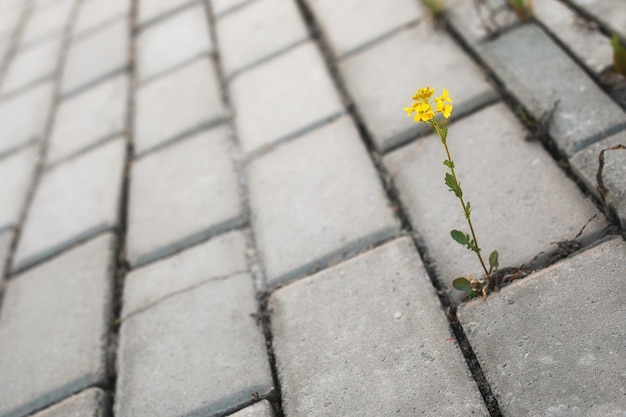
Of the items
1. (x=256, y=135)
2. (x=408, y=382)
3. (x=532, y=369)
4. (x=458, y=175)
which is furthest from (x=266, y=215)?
(x=532, y=369)

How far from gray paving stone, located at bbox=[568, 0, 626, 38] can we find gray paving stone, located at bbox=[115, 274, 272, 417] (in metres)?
1.11

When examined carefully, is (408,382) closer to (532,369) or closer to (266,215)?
(532,369)

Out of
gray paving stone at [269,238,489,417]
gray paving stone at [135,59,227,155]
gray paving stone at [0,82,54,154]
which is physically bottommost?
gray paving stone at [269,238,489,417]

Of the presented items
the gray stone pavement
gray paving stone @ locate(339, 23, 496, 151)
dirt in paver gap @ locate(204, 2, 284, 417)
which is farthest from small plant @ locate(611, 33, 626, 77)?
dirt in paver gap @ locate(204, 2, 284, 417)

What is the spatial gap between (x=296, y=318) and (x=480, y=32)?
1035 mm

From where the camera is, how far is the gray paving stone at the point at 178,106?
2.15m

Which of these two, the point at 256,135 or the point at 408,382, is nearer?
the point at 408,382

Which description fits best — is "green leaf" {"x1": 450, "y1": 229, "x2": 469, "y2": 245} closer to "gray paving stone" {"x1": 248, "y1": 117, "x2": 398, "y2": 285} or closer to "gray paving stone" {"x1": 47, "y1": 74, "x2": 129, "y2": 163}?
"gray paving stone" {"x1": 248, "y1": 117, "x2": 398, "y2": 285}

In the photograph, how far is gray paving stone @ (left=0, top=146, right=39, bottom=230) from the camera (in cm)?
212

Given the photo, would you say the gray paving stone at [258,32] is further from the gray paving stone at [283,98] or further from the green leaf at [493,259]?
the green leaf at [493,259]

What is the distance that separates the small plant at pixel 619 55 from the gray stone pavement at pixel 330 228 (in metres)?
0.05

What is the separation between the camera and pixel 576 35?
1719 millimetres

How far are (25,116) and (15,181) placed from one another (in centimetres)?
44

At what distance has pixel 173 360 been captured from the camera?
1.43 m
